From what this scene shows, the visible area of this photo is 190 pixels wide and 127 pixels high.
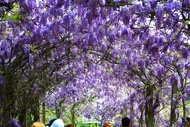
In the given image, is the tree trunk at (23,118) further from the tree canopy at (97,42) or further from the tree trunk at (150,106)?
the tree trunk at (150,106)

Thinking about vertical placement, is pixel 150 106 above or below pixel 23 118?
above

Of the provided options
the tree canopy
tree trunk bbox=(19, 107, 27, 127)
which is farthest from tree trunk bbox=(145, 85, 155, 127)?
tree trunk bbox=(19, 107, 27, 127)

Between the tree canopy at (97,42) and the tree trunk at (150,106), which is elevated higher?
the tree canopy at (97,42)

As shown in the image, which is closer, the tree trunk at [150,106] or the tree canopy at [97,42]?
the tree canopy at [97,42]

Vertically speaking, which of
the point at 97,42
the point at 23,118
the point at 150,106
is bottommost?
the point at 23,118

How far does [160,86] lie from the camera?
11250 mm

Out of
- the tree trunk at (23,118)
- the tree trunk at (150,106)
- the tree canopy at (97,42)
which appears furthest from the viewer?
the tree trunk at (150,106)

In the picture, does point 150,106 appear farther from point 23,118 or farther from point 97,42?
point 97,42

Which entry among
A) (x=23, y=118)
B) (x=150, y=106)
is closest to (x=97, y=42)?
(x=150, y=106)

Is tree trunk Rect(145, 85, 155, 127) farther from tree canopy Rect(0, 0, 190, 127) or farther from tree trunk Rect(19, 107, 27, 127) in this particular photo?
tree trunk Rect(19, 107, 27, 127)

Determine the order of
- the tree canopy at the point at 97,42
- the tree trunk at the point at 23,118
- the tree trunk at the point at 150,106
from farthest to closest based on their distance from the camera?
the tree trunk at the point at 150,106 → the tree trunk at the point at 23,118 → the tree canopy at the point at 97,42

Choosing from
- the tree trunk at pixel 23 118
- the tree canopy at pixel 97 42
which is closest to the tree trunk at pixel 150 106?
the tree canopy at pixel 97 42

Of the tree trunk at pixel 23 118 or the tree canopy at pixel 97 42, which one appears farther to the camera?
the tree trunk at pixel 23 118

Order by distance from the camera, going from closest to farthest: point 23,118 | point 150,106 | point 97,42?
point 97,42 → point 23,118 → point 150,106
